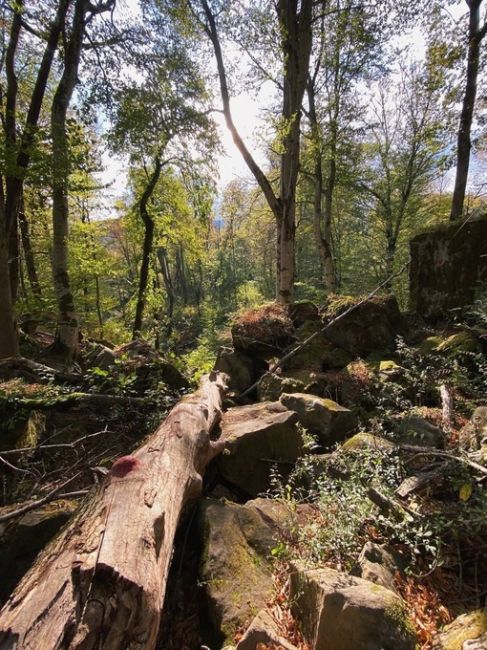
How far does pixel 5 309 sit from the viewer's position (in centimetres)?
725

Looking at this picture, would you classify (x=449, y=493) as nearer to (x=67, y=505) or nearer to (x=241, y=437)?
(x=241, y=437)

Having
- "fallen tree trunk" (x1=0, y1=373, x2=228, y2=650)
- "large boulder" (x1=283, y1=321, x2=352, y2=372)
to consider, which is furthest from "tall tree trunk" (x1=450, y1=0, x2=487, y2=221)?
"fallen tree trunk" (x1=0, y1=373, x2=228, y2=650)

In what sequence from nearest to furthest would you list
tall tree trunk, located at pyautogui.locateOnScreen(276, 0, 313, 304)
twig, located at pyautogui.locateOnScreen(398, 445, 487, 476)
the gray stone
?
1. twig, located at pyautogui.locateOnScreen(398, 445, 487, 476)
2. the gray stone
3. tall tree trunk, located at pyautogui.locateOnScreen(276, 0, 313, 304)

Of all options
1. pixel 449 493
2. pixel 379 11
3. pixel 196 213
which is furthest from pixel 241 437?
pixel 379 11

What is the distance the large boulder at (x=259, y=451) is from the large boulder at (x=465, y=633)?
2253 mm

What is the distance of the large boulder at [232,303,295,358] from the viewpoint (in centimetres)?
782

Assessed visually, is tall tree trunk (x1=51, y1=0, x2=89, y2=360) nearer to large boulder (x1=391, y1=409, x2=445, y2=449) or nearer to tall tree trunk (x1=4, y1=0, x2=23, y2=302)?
tall tree trunk (x1=4, y1=0, x2=23, y2=302)

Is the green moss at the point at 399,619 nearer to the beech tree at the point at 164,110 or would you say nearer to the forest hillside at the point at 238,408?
the forest hillside at the point at 238,408

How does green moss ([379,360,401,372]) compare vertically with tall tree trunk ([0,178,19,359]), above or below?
below

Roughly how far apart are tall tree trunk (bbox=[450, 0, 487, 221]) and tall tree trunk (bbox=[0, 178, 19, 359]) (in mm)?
10670

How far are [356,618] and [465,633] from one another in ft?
1.93

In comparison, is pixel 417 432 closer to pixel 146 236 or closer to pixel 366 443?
pixel 366 443

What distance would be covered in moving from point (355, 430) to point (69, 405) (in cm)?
428

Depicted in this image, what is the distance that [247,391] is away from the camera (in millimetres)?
7062
